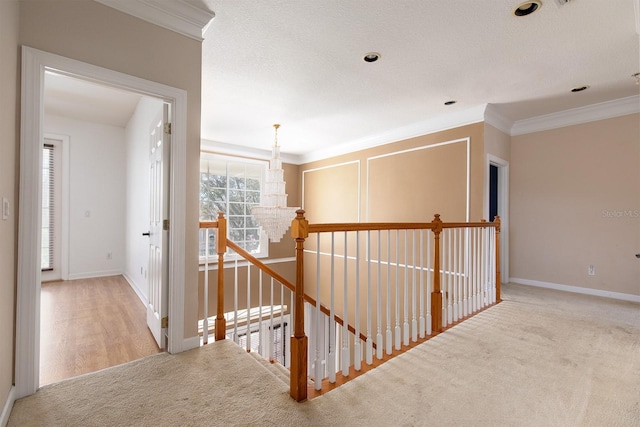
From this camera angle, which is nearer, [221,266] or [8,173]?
[8,173]

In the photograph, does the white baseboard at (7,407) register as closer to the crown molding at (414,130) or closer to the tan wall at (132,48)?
the tan wall at (132,48)

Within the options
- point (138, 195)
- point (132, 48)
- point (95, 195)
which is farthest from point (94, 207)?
point (132, 48)

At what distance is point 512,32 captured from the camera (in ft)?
7.47

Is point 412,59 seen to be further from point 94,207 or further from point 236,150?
point 94,207

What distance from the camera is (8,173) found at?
57.9 inches

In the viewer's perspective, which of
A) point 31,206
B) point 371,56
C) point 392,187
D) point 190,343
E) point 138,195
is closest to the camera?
point 31,206

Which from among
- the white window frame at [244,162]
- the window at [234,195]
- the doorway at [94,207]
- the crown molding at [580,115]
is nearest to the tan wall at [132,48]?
the doorway at [94,207]

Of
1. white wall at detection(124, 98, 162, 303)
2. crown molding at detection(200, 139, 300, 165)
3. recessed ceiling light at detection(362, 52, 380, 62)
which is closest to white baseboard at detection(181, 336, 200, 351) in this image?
white wall at detection(124, 98, 162, 303)

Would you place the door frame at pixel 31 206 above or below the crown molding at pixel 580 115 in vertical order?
below

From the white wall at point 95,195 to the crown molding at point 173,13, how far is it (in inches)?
142

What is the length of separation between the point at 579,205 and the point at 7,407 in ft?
18.5

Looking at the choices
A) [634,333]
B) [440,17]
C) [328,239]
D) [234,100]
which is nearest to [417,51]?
[440,17]

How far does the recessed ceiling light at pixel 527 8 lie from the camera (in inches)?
77.7

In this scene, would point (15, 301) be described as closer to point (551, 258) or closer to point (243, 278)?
point (243, 278)
